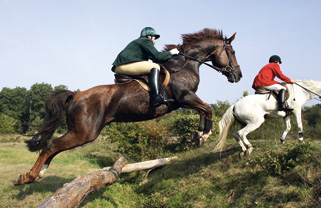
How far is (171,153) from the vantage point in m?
12.5

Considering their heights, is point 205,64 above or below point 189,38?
below

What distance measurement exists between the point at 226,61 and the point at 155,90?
74.8 inches

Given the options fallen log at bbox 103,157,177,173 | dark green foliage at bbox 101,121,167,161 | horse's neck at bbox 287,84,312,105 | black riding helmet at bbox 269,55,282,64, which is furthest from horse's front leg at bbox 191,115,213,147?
dark green foliage at bbox 101,121,167,161

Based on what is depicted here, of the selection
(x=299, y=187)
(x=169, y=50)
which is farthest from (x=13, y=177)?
(x=299, y=187)

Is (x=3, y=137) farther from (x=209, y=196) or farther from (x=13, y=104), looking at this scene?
(x=13, y=104)

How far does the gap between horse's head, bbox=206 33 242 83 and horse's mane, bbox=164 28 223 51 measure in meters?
0.24

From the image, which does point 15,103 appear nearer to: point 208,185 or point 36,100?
point 36,100

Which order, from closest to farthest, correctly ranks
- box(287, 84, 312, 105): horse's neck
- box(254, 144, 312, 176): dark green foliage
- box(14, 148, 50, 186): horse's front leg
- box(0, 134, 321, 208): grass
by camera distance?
1. box(14, 148, 50, 186): horse's front leg
2. box(0, 134, 321, 208): grass
3. box(254, 144, 312, 176): dark green foliage
4. box(287, 84, 312, 105): horse's neck

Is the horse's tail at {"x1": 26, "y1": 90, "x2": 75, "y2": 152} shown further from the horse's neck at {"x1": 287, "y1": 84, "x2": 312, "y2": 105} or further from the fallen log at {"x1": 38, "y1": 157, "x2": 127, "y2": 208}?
the horse's neck at {"x1": 287, "y1": 84, "x2": 312, "y2": 105}

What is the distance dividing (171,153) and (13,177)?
7.11 meters

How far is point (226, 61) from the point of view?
4965mm

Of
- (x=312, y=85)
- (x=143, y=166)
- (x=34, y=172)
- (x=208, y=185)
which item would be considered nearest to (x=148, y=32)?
(x=34, y=172)

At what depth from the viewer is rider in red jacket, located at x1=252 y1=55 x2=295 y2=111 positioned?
6348 millimetres

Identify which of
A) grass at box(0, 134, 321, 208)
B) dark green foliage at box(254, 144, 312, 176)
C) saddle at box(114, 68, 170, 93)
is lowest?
grass at box(0, 134, 321, 208)
